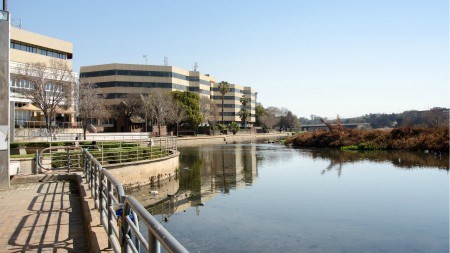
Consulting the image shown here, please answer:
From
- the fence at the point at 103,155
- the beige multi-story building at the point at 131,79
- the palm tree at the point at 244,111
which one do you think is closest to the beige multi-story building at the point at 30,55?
the fence at the point at 103,155

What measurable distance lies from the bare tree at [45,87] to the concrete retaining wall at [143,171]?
20.1 m

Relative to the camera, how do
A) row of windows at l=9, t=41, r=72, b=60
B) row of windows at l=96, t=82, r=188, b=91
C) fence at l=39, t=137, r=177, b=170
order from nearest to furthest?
fence at l=39, t=137, r=177, b=170 < row of windows at l=9, t=41, r=72, b=60 < row of windows at l=96, t=82, r=188, b=91

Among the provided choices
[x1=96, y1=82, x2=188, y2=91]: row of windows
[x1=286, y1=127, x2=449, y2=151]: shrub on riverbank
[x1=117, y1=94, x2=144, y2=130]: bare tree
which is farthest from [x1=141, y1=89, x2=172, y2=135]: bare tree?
[x1=286, y1=127, x2=449, y2=151]: shrub on riverbank

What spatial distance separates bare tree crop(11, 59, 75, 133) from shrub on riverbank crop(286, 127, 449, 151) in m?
38.6

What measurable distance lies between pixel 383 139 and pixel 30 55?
52926 mm

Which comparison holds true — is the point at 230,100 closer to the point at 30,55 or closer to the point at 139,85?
the point at 139,85

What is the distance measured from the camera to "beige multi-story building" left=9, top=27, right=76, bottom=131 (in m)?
46.6

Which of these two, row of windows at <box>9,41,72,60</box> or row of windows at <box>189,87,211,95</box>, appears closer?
row of windows at <box>9,41,72,60</box>

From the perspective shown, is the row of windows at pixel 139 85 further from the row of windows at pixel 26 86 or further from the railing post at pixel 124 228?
the railing post at pixel 124 228

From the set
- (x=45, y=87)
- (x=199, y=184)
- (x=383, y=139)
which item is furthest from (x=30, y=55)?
(x=383, y=139)

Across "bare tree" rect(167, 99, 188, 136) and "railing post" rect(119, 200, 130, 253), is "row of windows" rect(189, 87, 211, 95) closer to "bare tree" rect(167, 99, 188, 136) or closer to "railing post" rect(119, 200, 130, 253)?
"bare tree" rect(167, 99, 188, 136)

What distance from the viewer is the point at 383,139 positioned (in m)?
55.1

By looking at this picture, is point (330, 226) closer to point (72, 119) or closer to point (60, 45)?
point (72, 119)

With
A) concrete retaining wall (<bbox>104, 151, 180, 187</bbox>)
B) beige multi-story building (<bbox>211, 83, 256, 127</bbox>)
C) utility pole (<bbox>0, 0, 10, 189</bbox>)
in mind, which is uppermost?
beige multi-story building (<bbox>211, 83, 256, 127</bbox>)
